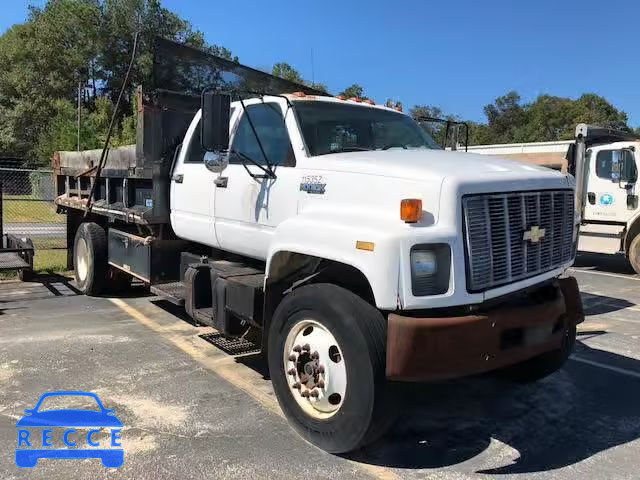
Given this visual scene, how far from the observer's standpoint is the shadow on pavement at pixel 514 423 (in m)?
3.82

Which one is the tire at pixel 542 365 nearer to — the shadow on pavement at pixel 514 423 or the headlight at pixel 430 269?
the shadow on pavement at pixel 514 423

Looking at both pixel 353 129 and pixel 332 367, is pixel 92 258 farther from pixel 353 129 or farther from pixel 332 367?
pixel 332 367

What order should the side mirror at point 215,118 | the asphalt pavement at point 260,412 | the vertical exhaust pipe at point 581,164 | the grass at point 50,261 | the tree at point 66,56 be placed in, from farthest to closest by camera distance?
the tree at point 66,56 < the vertical exhaust pipe at point 581,164 < the grass at point 50,261 < the side mirror at point 215,118 < the asphalt pavement at point 260,412

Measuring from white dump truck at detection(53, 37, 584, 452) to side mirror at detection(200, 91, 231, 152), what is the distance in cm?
1

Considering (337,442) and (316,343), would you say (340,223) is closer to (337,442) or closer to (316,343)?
(316,343)

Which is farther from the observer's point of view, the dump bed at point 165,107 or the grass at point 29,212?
the grass at point 29,212

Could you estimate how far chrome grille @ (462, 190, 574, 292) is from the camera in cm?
356

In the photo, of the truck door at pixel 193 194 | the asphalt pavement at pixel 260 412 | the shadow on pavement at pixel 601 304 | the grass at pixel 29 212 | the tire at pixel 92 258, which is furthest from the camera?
the grass at pixel 29 212

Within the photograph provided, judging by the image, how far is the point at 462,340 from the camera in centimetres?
344

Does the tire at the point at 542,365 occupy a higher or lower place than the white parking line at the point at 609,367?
higher

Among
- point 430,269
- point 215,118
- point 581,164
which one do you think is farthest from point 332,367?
point 581,164

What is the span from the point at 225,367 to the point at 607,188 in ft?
33.1

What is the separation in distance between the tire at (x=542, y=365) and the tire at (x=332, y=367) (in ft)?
5.98

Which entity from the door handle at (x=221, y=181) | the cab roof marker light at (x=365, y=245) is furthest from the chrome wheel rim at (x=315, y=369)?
the door handle at (x=221, y=181)
